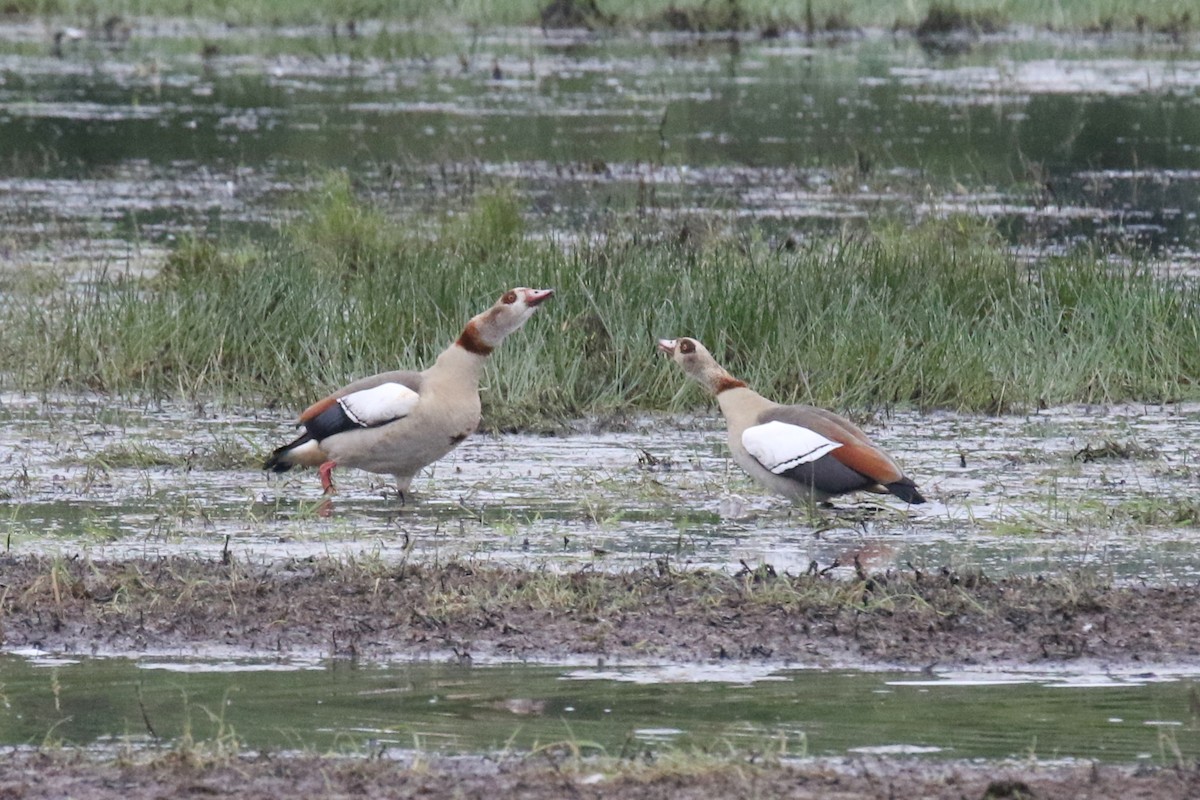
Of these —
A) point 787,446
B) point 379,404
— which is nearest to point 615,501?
point 787,446

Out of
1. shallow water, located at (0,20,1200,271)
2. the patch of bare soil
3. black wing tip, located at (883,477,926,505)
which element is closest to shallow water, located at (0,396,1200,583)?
black wing tip, located at (883,477,926,505)

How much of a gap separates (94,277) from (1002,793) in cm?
1101

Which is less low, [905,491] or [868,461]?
[868,461]

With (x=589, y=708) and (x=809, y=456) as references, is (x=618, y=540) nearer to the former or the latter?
(x=809, y=456)

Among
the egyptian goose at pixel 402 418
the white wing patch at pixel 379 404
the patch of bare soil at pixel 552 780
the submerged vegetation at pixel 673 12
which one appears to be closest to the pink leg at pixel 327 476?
the egyptian goose at pixel 402 418

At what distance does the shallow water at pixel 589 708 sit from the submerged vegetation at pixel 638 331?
4610mm

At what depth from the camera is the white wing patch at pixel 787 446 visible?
8.55 metres

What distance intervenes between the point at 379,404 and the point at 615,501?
1100 mm

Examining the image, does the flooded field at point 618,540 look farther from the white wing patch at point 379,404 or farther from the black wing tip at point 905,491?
the white wing patch at point 379,404

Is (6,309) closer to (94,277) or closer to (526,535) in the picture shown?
(94,277)

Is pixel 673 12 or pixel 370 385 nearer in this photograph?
pixel 370 385

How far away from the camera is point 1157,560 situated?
798cm

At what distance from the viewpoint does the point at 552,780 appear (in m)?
5.17

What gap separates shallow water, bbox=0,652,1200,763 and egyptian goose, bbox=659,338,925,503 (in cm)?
206
